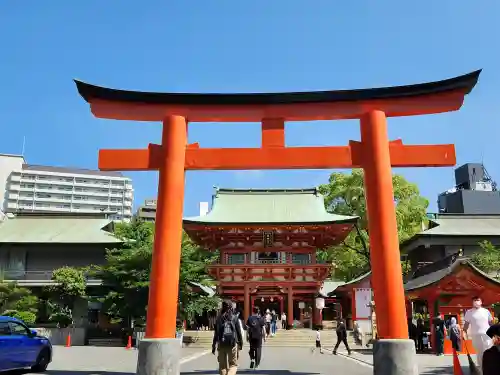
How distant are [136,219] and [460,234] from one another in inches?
854

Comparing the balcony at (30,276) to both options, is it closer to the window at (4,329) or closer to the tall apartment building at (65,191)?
the window at (4,329)

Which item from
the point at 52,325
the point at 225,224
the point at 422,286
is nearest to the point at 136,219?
the point at 225,224

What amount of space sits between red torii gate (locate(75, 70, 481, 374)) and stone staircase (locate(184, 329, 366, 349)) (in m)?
15.2

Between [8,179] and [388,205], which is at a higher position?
[8,179]

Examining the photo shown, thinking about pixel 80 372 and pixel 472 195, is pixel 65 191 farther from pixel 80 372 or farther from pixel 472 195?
pixel 80 372

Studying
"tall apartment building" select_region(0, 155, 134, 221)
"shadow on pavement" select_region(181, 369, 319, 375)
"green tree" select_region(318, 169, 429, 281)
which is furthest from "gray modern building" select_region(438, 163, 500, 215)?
"tall apartment building" select_region(0, 155, 134, 221)

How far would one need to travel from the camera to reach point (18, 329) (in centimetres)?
1277

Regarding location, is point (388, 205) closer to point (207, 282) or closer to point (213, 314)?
point (207, 282)

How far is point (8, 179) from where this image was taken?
94.6 m

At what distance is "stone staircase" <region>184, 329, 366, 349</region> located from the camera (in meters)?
25.2

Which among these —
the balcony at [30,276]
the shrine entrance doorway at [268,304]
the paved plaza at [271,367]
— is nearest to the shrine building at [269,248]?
the shrine entrance doorway at [268,304]

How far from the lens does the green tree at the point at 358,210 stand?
120 ft

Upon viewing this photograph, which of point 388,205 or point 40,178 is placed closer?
point 388,205

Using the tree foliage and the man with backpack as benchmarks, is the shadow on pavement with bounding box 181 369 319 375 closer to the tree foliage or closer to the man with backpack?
the man with backpack
